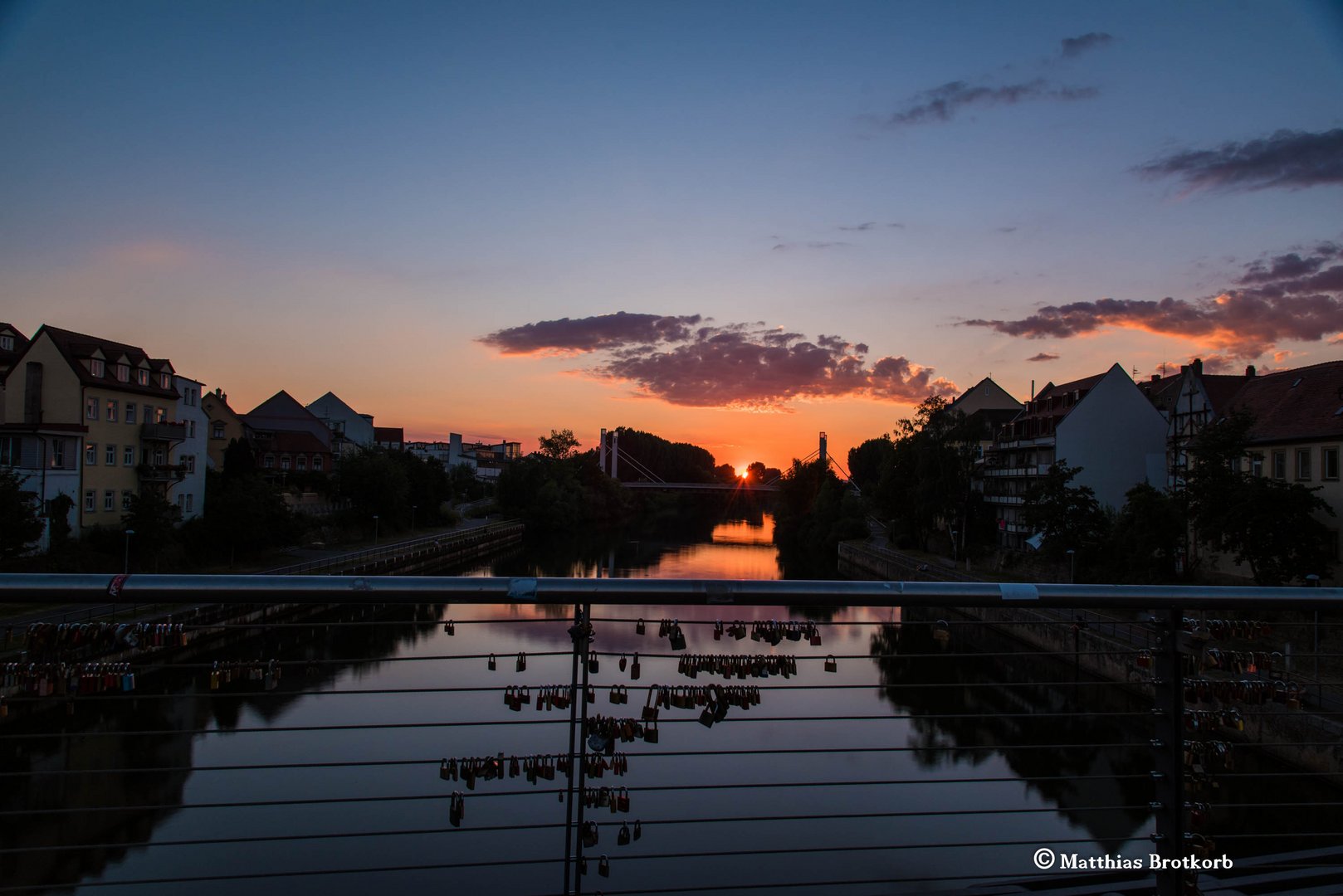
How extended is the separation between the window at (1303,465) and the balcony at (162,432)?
2811 cm

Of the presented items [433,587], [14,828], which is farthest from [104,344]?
[433,587]

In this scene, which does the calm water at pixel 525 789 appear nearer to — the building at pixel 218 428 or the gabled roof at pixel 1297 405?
the gabled roof at pixel 1297 405

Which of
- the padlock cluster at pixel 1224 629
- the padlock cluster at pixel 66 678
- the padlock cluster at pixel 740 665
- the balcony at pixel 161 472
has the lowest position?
the padlock cluster at pixel 66 678

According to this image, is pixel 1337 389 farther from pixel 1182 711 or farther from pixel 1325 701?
pixel 1182 711

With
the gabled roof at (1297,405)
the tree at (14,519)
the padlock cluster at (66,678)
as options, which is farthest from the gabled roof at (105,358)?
the gabled roof at (1297,405)

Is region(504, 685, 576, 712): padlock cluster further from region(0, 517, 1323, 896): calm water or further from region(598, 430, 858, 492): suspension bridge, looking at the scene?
region(598, 430, 858, 492): suspension bridge

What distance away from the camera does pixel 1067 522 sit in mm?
22500

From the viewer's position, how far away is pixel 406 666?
1644 cm

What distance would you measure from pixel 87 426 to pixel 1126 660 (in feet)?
82.1

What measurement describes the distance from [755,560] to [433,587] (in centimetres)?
4095

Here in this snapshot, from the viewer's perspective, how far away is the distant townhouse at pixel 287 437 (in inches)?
1614

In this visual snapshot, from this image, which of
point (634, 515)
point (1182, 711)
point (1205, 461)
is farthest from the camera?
point (634, 515)

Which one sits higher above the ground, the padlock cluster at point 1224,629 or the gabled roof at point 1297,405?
the gabled roof at point 1297,405

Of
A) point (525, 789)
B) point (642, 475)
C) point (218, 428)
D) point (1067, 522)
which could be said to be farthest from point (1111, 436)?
point (642, 475)
